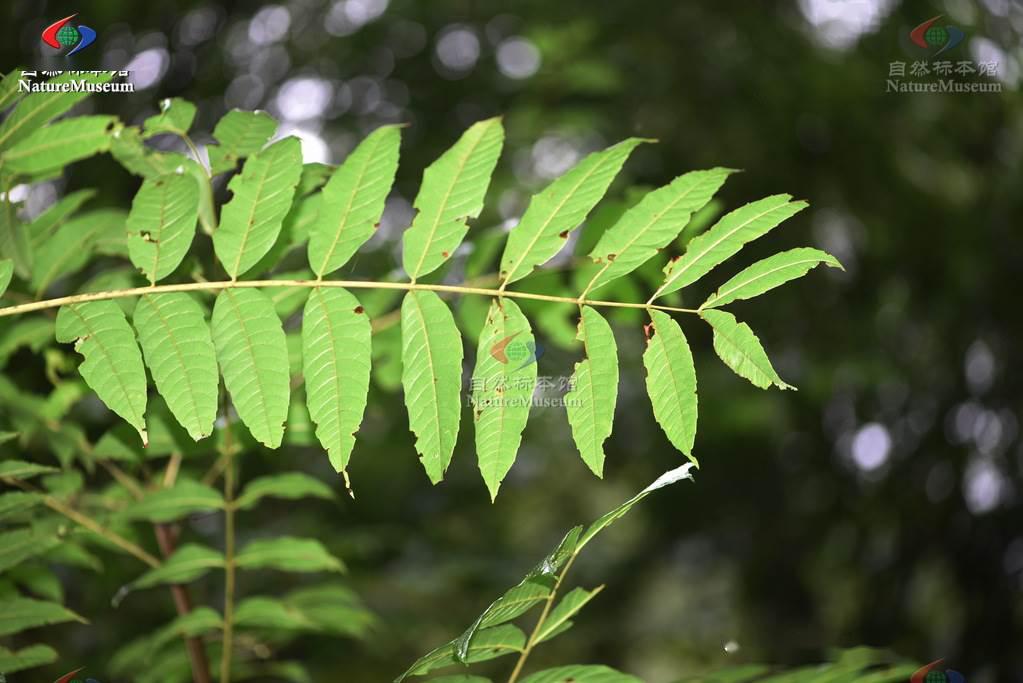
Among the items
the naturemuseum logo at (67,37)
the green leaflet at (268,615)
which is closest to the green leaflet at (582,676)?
the green leaflet at (268,615)

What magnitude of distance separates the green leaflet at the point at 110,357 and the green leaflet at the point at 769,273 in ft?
2.71

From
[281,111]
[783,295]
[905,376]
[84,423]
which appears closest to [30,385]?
[84,423]

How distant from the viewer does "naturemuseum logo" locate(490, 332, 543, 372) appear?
4.01ft

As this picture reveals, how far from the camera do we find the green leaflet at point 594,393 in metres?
1.21

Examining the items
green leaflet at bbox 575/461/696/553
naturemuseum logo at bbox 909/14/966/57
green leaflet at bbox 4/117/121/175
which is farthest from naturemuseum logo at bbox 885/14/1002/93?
green leaflet at bbox 4/117/121/175

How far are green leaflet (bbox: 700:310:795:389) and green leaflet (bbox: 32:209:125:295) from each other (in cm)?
113

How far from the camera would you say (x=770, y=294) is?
4152mm

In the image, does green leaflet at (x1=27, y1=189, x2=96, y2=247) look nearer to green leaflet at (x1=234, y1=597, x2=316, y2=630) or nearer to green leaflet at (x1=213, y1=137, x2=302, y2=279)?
green leaflet at (x1=213, y1=137, x2=302, y2=279)

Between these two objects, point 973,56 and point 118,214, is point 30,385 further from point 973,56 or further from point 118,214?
point 973,56

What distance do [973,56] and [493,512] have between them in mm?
3685

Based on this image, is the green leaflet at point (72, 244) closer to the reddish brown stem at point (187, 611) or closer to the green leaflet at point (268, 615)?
the reddish brown stem at point (187, 611)

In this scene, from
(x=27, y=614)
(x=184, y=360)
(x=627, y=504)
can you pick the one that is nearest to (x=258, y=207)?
(x=184, y=360)

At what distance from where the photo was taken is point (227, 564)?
1.63 metres

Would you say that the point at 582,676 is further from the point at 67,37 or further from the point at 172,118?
the point at 67,37
